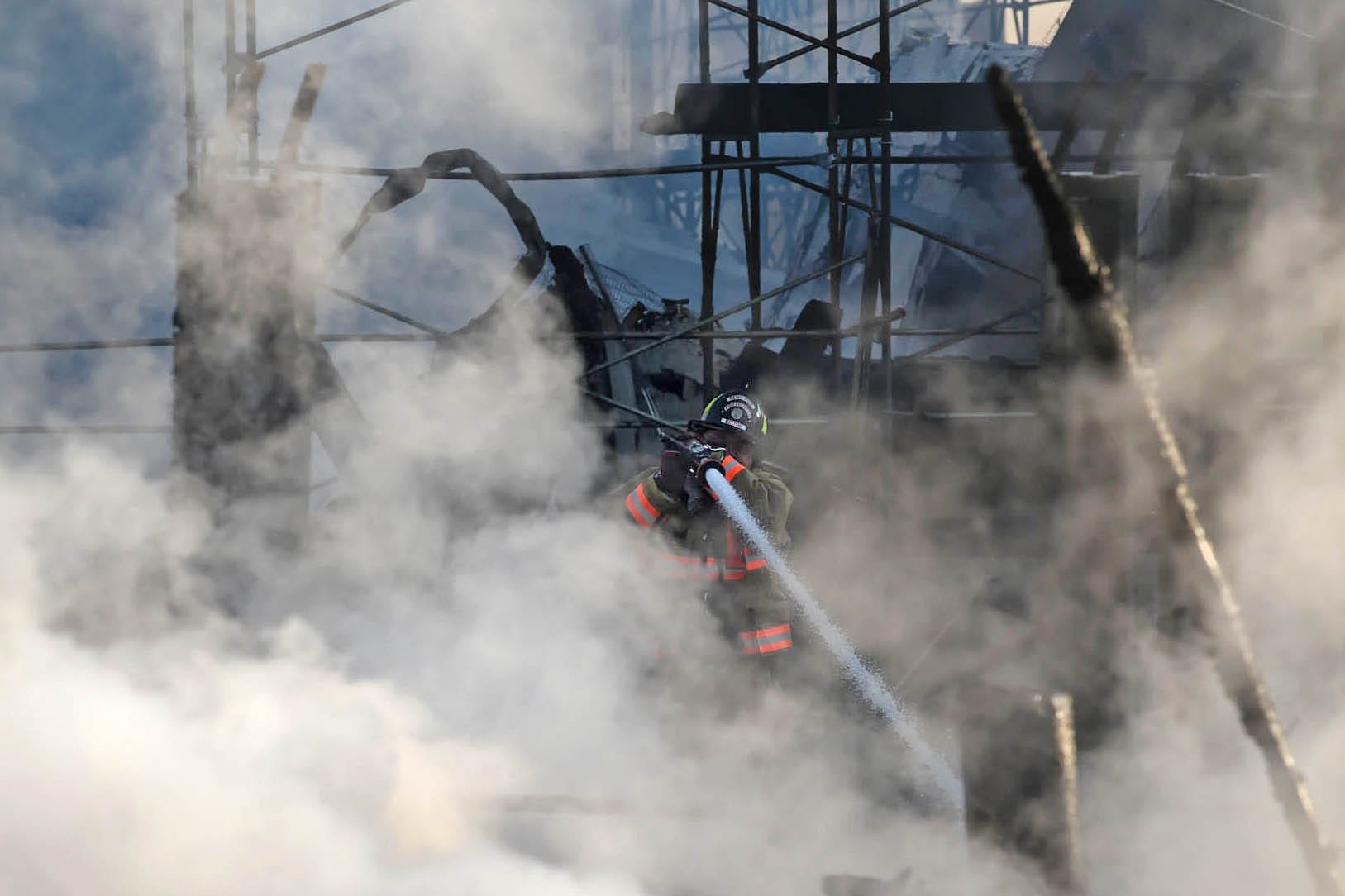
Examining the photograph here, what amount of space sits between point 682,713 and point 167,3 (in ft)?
25.8

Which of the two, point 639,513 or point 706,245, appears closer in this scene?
point 639,513

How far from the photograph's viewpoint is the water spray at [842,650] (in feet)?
16.3

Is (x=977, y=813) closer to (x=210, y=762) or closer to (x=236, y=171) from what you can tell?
(x=210, y=762)

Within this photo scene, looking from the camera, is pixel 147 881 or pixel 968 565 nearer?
pixel 147 881

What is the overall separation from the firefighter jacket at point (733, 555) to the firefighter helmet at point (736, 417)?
13 cm

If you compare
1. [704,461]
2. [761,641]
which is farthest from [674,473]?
[761,641]

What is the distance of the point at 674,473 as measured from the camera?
5.09m

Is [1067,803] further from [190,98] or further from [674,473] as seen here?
[190,98]

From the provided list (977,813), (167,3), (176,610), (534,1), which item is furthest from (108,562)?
(534,1)

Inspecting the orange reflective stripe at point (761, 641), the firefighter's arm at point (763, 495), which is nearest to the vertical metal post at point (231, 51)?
the firefighter's arm at point (763, 495)

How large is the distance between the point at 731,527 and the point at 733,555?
0.12 meters

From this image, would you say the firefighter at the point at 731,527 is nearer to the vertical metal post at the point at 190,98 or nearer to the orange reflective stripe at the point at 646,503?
the orange reflective stripe at the point at 646,503

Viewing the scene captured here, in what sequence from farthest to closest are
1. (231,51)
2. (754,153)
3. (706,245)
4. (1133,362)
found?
(706,245) < (754,153) < (231,51) < (1133,362)

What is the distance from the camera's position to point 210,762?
4.34 meters
